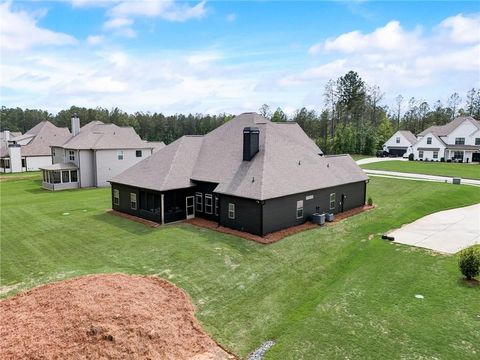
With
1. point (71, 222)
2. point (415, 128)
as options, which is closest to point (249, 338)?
point (71, 222)

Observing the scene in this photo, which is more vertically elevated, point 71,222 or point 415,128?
point 415,128

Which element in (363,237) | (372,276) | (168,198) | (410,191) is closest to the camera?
(372,276)

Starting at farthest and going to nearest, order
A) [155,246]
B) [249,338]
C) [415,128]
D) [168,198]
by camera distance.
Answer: [415,128] < [168,198] < [155,246] < [249,338]

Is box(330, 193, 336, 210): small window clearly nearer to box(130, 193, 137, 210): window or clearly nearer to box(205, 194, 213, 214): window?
box(205, 194, 213, 214): window

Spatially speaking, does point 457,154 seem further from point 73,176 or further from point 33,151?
point 33,151

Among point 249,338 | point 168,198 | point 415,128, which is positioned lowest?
point 249,338

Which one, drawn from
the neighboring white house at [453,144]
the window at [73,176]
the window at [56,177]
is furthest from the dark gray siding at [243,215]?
the neighboring white house at [453,144]

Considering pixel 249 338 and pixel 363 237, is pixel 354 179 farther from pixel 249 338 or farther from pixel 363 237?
pixel 249 338

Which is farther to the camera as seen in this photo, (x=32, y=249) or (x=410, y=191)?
(x=410, y=191)
